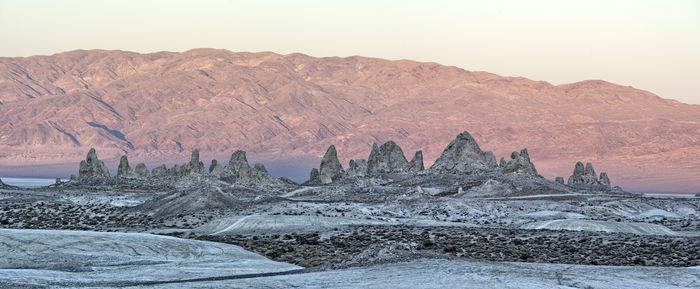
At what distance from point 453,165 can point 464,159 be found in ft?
8.57

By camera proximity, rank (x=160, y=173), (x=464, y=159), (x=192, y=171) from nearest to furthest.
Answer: (x=464, y=159) < (x=192, y=171) < (x=160, y=173)

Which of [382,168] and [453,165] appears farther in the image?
[382,168]

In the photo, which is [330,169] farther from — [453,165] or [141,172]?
[141,172]

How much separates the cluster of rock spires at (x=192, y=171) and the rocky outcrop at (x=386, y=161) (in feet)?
76.6

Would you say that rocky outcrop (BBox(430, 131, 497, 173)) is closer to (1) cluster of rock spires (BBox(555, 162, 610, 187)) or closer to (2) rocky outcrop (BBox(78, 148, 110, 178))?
(1) cluster of rock spires (BBox(555, 162, 610, 187))

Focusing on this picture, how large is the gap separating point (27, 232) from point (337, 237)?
21515mm

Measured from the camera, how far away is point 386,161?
171m

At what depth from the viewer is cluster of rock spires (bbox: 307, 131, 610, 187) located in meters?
144

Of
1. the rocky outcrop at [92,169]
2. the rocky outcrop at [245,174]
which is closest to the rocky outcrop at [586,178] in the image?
the rocky outcrop at [245,174]

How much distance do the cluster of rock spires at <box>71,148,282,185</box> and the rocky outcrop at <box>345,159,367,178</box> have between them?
17.3 m

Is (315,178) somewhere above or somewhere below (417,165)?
below

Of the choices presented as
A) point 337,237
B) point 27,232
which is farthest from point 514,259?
point 27,232

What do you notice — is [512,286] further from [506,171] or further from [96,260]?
[506,171]

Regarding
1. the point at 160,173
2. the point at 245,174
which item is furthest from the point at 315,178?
the point at 160,173
